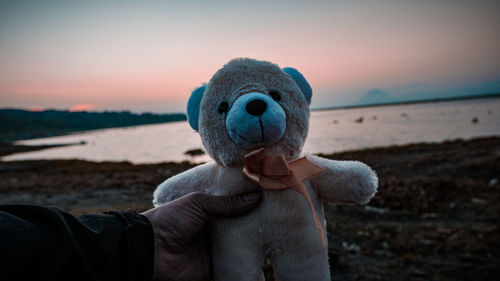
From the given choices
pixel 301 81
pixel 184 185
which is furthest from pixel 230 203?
pixel 301 81

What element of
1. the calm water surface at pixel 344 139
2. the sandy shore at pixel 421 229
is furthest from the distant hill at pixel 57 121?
the sandy shore at pixel 421 229

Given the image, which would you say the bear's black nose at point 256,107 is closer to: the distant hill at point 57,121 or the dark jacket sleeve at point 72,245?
the dark jacket sleeve at point 72,245

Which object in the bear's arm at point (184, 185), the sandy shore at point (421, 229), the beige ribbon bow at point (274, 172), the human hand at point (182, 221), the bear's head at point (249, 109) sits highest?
the bear's head at point (249, 109)

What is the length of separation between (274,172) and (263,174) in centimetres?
6

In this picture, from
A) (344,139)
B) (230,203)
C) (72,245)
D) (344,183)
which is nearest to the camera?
(72,245)

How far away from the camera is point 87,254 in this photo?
100cm

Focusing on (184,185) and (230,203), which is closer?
(230,203)

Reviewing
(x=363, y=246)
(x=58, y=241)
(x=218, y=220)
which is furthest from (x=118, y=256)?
(x=363, y=246)

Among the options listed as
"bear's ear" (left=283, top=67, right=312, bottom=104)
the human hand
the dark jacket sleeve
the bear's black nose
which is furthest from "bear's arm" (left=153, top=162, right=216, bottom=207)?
"bear's ear" (left=283, top=67, right=312, bottom=104)

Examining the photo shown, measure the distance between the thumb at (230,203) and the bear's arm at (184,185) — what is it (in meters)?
0.15

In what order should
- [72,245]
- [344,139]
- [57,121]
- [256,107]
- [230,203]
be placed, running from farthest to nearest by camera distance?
[57,121], [344,139], [230,203], [256,107], [72,245]

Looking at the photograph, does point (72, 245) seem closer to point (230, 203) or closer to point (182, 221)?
point (182, 221)

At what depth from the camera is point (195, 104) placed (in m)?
1.39

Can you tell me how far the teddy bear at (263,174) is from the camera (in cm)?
113
